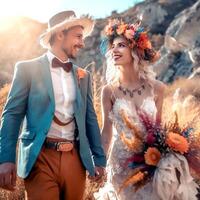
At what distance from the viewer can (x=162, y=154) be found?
5.41m

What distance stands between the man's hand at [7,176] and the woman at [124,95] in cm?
172

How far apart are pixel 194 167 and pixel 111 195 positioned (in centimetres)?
111

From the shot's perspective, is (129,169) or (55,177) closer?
(55,177)

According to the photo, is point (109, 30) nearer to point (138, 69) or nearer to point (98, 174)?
point (138, 69)

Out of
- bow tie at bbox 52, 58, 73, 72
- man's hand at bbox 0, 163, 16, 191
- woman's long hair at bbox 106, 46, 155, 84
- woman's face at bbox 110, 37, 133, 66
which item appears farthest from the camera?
woman's long hair at bbox 106, 46, 155, 84

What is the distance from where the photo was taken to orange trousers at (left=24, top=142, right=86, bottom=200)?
4484mm

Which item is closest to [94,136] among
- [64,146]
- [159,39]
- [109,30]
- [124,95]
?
[64,146]

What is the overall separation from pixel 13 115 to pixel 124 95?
2.07 m

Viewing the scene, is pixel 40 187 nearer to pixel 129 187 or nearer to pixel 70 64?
pixel 70 64

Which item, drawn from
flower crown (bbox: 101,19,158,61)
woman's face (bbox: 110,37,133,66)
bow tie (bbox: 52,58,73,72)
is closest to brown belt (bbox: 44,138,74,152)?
bow tie (bbox: 52,58,73,72)

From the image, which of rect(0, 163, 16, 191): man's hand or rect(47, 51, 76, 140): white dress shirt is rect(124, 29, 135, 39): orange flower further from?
rect(0, 163, 16, 191): man's hand

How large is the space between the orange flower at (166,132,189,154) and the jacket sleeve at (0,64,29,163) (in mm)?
1507

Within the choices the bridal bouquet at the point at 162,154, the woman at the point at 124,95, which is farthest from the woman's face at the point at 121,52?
the bridal bouquet at the point at 162,154

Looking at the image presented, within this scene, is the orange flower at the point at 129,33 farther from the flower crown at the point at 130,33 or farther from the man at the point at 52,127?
the man at the point at 52,127
